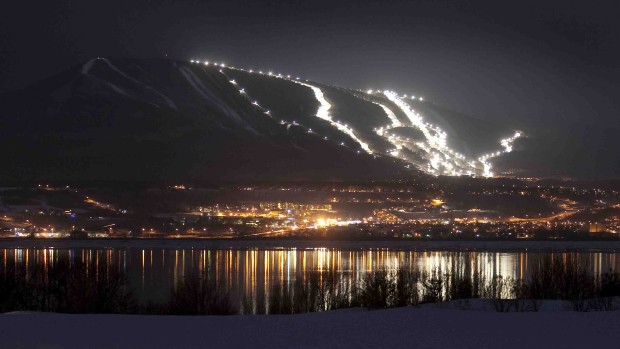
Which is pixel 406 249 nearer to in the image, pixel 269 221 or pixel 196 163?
pixel 269 221

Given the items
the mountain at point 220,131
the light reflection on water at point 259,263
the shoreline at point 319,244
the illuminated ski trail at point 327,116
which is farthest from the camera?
the illuminated ski trail at point 327,116

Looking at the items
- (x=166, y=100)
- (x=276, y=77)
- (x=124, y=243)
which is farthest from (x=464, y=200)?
(x=276, y=77)

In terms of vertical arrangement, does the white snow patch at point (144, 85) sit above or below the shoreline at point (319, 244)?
above

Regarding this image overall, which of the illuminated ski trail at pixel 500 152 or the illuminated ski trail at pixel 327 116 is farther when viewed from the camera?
the illuminated ski trail at pixel 327 116

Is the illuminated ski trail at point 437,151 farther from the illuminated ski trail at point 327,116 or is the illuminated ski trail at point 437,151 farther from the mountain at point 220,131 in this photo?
the illuminated ski trail at point 327,116

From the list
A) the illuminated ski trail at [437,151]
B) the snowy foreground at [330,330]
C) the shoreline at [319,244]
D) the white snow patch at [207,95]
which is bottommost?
the shoreline at [319,244]

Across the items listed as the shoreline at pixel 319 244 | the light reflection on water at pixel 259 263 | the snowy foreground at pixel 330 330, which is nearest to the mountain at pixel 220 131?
the shoreline at pixel 319 244
